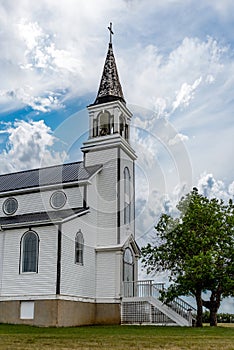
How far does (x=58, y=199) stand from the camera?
32.2 m

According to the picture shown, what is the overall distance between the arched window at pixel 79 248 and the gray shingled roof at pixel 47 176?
4.02 metres

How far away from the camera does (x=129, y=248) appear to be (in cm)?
3284

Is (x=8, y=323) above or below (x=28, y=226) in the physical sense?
below

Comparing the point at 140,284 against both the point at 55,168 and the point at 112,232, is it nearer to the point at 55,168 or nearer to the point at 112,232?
the point at 112,232

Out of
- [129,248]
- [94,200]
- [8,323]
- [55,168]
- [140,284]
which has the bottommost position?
[8,323]

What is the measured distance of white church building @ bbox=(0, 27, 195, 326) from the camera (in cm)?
2739

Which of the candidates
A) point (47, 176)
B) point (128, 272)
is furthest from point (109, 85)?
point (128, 272)

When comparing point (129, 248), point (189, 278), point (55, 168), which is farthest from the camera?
point (55, 168)

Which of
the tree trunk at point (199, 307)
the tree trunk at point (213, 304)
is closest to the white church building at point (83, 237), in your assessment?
the tree trunk at point (199, 307)

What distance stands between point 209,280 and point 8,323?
11.6m

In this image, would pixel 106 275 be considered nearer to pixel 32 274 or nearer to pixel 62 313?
pixel 62 313

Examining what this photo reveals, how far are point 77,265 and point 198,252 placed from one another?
24.0ft

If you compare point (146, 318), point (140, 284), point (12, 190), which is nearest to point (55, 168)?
point (12, 190)

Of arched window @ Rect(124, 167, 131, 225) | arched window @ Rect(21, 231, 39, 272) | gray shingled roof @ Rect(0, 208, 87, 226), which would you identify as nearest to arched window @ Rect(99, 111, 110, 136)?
arched window @ Rect(124, 167, 131, 225)
